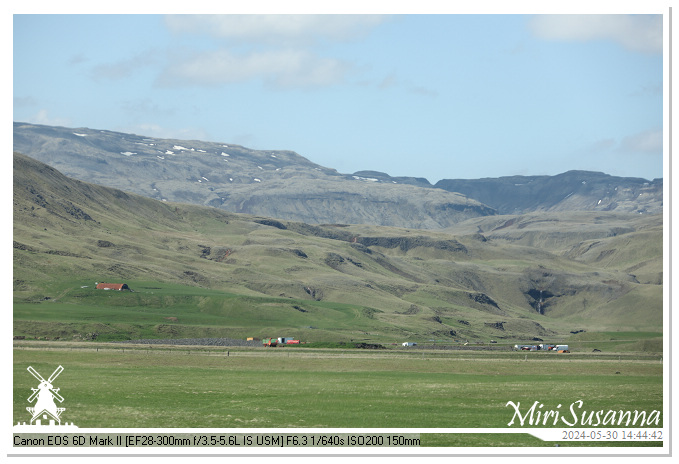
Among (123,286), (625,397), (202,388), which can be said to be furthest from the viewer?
(123,286)

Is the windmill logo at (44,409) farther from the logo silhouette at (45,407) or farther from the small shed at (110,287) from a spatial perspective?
the small shed at (110,287)

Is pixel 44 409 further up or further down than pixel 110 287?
further down

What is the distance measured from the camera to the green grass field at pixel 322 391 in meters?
36.1

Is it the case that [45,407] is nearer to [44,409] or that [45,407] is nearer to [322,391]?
[44,409]

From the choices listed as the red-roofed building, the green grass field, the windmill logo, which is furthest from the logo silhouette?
the red-roofed building

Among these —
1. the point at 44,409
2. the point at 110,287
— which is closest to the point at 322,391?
the point at 44,409

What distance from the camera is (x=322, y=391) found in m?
49.1

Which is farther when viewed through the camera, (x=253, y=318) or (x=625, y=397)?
(x=253, y=318)

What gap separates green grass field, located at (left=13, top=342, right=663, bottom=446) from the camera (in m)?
36.1
